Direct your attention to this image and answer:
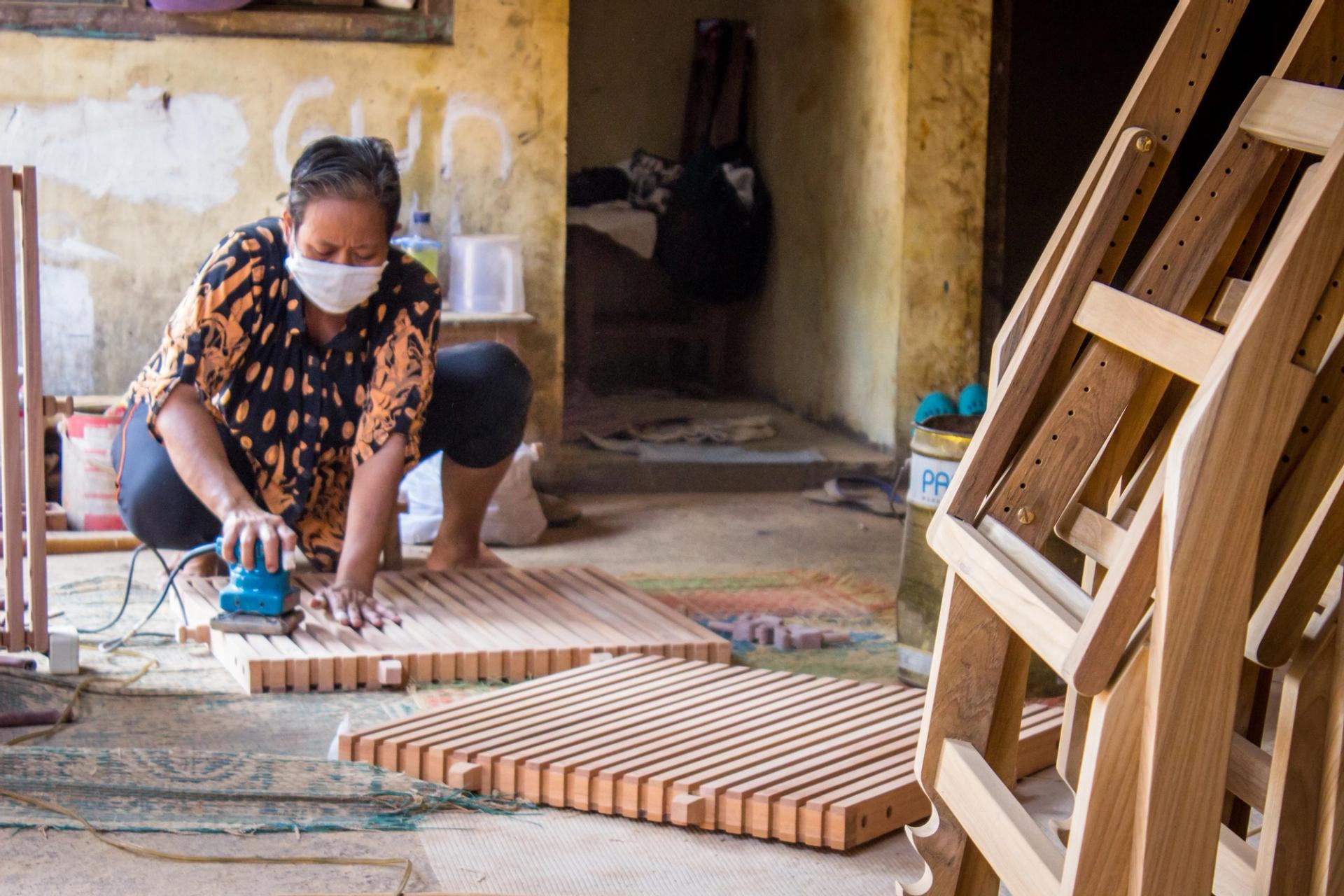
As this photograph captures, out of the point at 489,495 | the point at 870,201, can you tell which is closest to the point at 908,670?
the point at 489,495

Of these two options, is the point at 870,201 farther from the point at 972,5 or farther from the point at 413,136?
the point at 413,136

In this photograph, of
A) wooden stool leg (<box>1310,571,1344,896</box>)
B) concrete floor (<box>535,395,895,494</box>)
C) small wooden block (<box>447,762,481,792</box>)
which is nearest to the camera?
wooden stool leg (<box>1310,571,1344,896</box>)

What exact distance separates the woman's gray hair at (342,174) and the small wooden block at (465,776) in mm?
1399

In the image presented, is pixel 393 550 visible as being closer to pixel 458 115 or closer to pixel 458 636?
pixel 458 636

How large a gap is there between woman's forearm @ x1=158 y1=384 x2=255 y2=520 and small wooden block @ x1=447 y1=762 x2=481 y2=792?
3.19ft

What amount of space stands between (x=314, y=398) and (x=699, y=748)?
1.52m

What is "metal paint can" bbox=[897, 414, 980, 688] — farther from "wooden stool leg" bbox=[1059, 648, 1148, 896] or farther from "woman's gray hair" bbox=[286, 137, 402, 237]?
"wooden stool leg" bbox=[1059, 648, 1148, 896]

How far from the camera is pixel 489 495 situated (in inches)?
162

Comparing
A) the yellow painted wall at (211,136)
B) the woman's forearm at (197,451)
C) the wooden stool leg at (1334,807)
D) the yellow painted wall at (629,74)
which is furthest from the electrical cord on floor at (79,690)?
the yellow painted wall at (629,74)

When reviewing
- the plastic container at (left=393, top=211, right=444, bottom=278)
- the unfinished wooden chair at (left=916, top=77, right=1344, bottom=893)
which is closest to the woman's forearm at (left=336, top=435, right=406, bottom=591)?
the plastic container at (left=393, top=211, right=444, bottom=278)

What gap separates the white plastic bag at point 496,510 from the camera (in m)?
4.68

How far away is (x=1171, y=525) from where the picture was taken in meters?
1.46

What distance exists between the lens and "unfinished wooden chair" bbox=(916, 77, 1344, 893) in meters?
1.46

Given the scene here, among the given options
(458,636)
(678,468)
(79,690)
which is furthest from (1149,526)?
(678,468)
